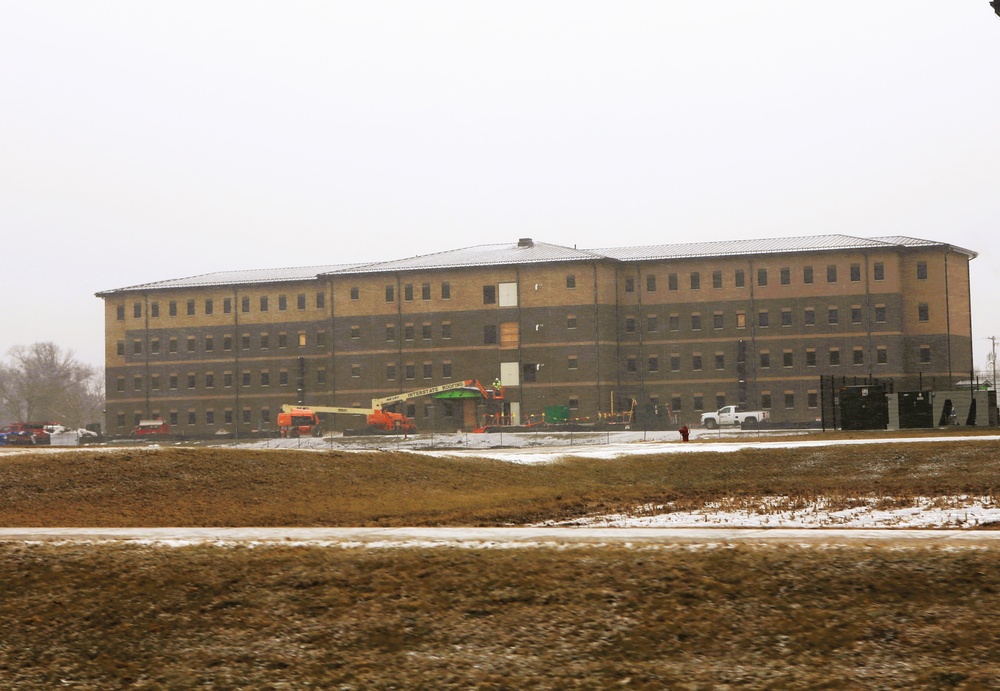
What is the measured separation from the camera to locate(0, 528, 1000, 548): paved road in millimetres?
12562

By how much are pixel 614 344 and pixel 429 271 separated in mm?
16999

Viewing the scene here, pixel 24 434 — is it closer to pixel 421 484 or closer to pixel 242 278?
pixel 242 278

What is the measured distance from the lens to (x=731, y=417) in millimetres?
92312

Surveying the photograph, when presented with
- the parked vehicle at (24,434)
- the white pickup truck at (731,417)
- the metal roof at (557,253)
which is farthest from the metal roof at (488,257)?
the parked vehicle at (24,434)

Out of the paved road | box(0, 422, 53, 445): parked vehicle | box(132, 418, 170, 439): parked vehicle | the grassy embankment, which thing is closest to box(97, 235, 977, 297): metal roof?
box(132, 418, 170, 439): parked vehicle

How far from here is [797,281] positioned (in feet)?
319

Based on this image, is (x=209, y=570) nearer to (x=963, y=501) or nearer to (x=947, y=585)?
(x=947, y=585)

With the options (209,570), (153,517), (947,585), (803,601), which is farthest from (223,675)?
(153,517)

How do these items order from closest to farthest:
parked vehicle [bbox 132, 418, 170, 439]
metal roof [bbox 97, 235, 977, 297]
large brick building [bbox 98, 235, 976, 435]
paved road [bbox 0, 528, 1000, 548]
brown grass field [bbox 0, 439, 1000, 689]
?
brown grass field [bbox 0, 439, 1000, 689], paved road [bbox 0, 528, 1000, 548], large brick building [bbox 98, 235, 976, 435], metal roof [bbox 97, 235, 977, 297], parked vehicle [bbox 132, 418, 170, 439]

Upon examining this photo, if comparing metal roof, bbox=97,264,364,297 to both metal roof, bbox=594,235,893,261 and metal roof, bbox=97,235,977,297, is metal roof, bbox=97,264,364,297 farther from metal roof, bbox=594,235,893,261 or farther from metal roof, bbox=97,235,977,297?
metal roof, bbox=594,235,893,261

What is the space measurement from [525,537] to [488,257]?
90.9 meters

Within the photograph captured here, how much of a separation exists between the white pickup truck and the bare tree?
3599 inches

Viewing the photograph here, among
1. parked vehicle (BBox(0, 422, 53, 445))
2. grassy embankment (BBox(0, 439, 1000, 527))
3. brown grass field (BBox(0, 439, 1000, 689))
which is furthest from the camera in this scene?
parked vehicle (BBox(0, 422, 53, 445))

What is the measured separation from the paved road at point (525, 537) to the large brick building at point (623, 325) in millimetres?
80375
